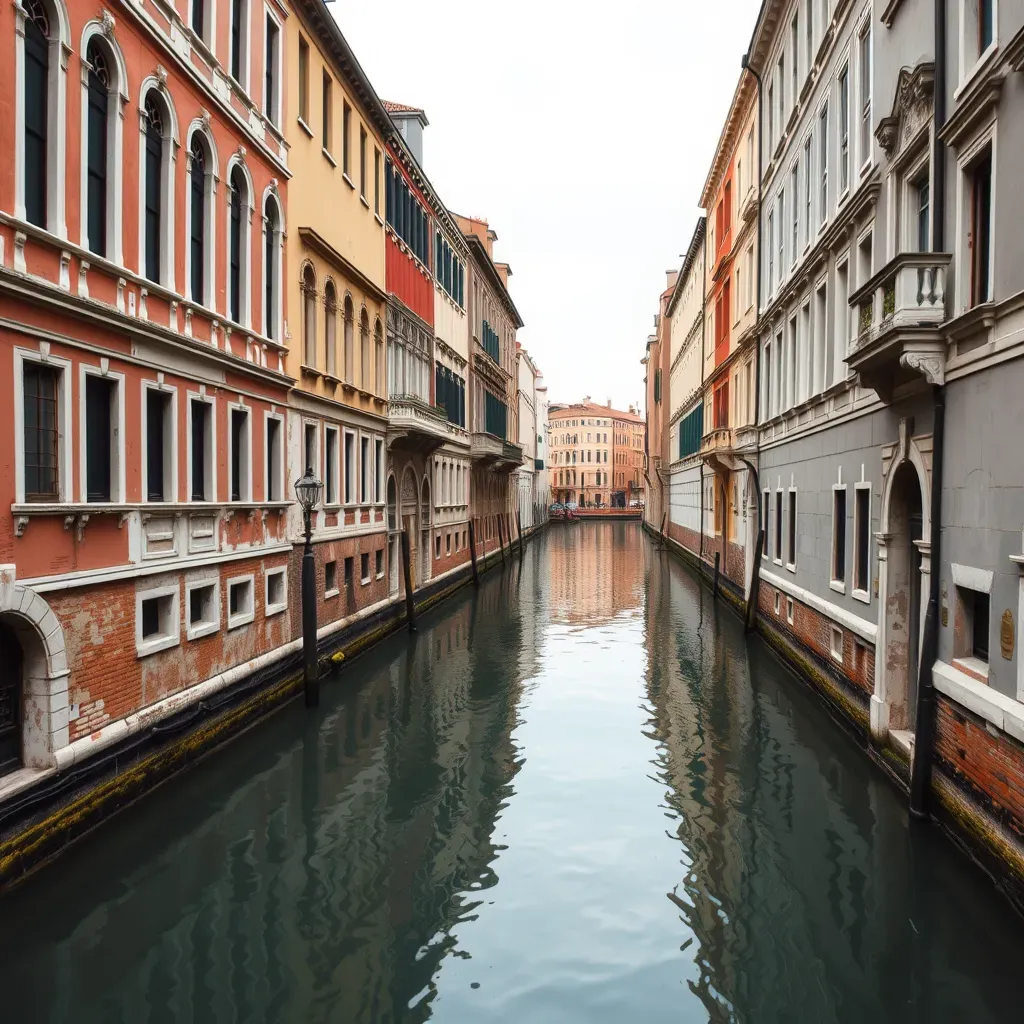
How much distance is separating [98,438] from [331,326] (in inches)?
345

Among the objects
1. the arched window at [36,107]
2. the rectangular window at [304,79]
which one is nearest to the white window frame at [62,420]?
the arched window at [36,107]

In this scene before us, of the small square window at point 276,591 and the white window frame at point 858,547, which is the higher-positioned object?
the white window frame at point 858,547

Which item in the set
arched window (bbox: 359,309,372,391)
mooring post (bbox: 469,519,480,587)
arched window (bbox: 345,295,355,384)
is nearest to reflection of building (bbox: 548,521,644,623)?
mooring post (bbox: 469,519,480,587)

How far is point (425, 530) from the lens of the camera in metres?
26.3

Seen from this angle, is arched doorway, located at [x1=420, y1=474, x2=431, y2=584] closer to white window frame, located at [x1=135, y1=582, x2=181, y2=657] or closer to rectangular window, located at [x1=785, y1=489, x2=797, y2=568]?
→ rectangular window, located at [x1=785, y1=489, x2=797, y2=568]

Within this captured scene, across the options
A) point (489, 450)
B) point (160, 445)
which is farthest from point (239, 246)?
point (489, 450)

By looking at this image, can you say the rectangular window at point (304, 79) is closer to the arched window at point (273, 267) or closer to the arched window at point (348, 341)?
the arched window at point (273, 267)

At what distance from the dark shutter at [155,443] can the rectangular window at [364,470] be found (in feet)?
29.2

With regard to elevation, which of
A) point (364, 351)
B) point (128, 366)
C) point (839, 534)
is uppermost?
point (364, 351)

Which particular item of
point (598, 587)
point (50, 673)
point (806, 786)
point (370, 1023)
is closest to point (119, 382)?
point (50, 673)

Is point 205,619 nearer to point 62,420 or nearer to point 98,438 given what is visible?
point 98,438

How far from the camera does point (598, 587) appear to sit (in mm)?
31359

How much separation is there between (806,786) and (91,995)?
24.2 feet

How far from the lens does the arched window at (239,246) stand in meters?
13.1
